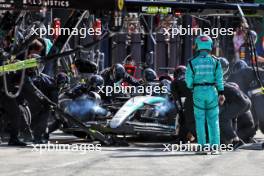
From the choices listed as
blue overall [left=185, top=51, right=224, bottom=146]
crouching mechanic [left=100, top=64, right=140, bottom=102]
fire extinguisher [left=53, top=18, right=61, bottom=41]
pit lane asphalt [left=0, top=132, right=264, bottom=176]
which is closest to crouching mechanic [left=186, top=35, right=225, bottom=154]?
blue overall [left=185, top=51, right=224, bottom=146]

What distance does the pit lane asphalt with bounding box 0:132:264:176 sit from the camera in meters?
9.76

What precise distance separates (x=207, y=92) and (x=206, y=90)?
4 cm

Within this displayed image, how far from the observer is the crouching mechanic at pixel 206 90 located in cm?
1221

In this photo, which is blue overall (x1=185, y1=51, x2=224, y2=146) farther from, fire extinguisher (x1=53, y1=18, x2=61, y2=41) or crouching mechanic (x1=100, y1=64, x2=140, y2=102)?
crouching mechanic (x1=100, y1=64, x2=140, y2=102)

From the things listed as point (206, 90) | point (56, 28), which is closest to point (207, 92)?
point (206, 90)

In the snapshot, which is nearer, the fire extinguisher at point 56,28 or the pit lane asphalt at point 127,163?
the pit lane asphalt at point 127,163

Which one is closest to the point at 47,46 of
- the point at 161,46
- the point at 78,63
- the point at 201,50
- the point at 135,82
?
the point at 78,63

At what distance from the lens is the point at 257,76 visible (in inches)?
533

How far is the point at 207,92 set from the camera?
12227 mm

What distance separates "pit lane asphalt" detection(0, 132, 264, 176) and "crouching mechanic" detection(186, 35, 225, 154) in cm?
40

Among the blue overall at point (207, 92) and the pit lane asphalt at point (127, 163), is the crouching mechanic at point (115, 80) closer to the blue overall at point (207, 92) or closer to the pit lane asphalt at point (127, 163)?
the pit lane asphalt at point (127, 163)

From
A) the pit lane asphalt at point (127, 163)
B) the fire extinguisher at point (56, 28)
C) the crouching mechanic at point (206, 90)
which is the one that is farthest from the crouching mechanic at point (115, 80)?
the crouching mechanic at point (206, 90)

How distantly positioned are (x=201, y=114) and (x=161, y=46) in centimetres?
1444

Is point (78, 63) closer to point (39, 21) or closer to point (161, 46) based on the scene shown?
point (39, 21)
